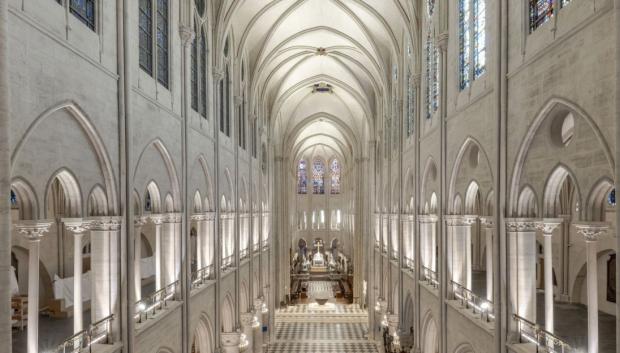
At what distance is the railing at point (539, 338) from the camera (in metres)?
9.50

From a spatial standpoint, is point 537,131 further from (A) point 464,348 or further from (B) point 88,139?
(B) point 88,139

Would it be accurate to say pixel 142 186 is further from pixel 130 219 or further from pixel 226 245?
pixel 226 245

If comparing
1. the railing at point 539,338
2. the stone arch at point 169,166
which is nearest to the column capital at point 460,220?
the railing at point 539,338

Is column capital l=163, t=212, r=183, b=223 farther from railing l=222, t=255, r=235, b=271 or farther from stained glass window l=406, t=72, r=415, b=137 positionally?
stained glass window l=406, t=72, r=415, b=137

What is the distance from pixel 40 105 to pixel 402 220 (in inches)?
800

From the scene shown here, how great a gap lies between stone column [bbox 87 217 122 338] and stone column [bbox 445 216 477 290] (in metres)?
10.7

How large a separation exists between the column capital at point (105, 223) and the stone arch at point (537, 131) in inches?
372

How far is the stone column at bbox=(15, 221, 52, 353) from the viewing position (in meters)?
8.27

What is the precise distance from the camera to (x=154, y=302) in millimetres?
14102

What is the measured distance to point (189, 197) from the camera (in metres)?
16.8

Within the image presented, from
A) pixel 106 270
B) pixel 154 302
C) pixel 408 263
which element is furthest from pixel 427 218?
pixel 106 270

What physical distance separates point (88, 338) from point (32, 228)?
2976 mm

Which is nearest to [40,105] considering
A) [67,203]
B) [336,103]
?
[67,203]

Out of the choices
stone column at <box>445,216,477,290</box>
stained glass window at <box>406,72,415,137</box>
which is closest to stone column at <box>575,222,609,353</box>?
stone column at <box>445,216,477,290</box>
